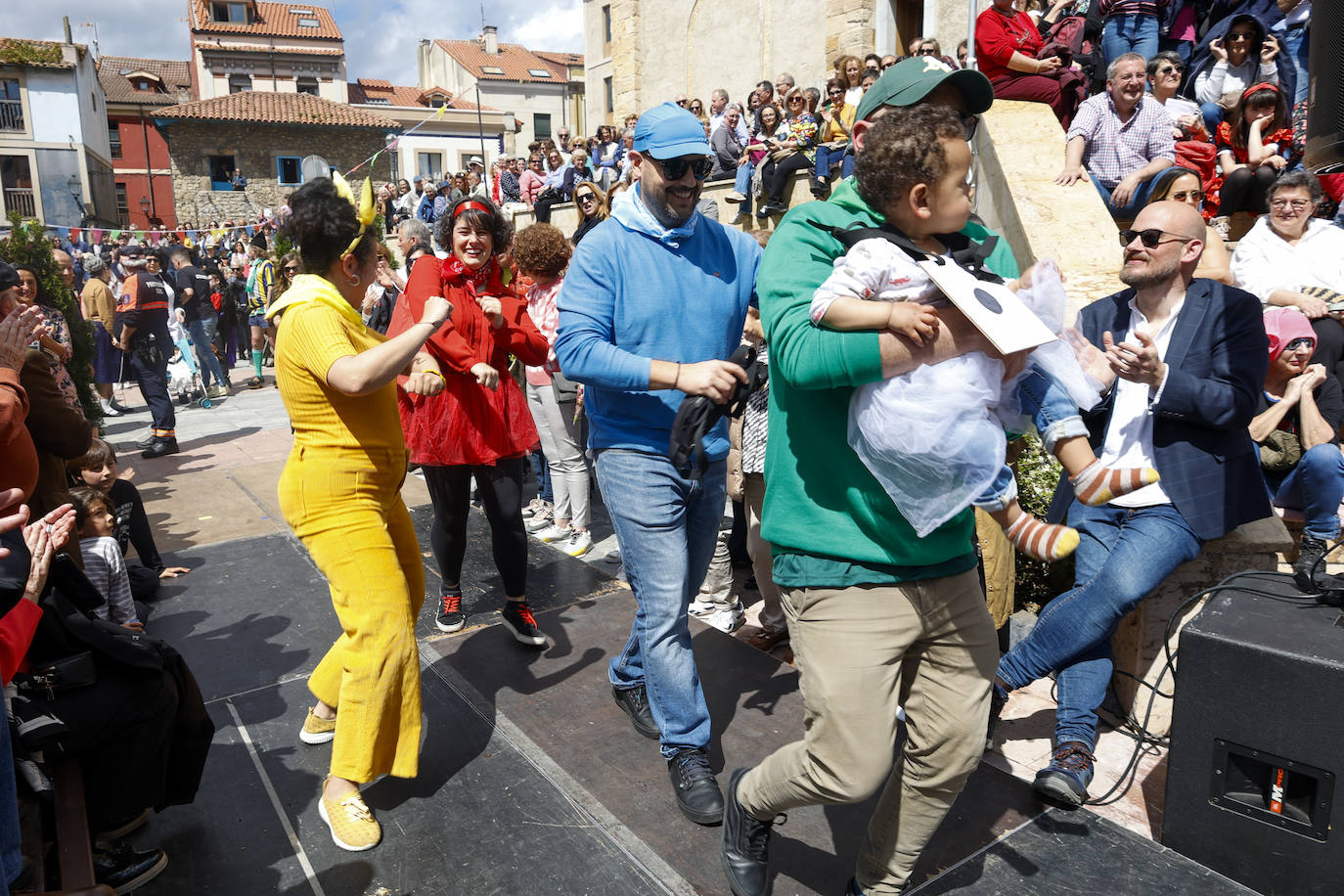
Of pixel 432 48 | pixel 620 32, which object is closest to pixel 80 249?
pixel 620 32

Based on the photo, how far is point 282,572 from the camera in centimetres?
535

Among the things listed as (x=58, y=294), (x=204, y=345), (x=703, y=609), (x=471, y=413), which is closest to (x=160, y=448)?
(x=58, y=294)

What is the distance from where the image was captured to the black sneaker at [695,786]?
112 inches

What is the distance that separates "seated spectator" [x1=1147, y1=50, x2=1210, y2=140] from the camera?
269 inches

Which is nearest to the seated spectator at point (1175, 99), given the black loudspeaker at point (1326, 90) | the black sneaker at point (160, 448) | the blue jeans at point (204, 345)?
the black loudspeaker at point (1326, 90)

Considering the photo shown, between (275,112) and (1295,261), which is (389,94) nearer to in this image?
(275,112)

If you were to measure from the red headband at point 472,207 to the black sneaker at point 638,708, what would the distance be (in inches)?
90.8

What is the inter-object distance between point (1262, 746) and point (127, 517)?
5584mm

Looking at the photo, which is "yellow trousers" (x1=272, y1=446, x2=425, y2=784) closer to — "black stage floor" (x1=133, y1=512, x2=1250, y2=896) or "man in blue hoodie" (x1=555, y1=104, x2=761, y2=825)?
"black stage floor" (x1=133, y1=512, x2=1250, y2=896)

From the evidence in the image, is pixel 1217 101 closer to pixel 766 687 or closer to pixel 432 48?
pixel 766 687

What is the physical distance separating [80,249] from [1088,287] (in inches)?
1163

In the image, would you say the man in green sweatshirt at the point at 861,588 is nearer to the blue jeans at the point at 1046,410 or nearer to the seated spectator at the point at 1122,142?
the blue jeans at the point at 1046,410

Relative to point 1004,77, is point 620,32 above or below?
above

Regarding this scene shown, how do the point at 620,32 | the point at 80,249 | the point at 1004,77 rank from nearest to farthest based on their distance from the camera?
the point at 1004,77
the point at 80,249
the point at 620,32
